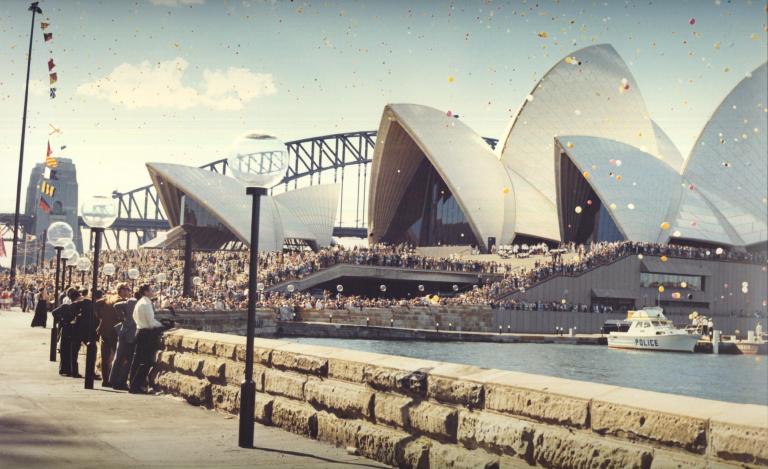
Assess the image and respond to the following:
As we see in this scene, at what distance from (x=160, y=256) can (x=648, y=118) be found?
3606 centimetres

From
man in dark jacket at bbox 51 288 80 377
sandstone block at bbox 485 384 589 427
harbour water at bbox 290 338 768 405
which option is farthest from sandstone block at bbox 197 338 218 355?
harbour water at bbox 290 338 768 405

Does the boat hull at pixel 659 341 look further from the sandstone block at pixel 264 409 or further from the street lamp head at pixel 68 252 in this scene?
the sandstone block at pixel 264 409

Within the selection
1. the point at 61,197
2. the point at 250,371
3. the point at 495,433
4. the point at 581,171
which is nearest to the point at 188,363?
the point at 250,371

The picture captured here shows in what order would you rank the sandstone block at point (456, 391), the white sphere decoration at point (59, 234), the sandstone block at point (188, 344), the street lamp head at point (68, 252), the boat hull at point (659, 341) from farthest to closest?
the boat hull at point (659, 341), the street lamp head at point (68, 252), the white sphere decoration at point (59, 234), the sandstone block at point (188, 344), the sandstone block at point (456, 391)

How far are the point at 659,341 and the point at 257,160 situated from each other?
40.8 metres

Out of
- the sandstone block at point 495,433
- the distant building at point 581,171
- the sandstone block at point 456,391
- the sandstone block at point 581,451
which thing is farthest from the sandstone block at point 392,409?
the distant building at point 581,171

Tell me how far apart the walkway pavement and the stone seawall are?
227 millimetres

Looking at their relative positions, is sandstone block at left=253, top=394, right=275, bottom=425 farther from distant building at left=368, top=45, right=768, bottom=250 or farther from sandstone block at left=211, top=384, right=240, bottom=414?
distant building at left=368, top=45, right=768, bottom=250

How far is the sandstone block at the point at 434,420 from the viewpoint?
583cm

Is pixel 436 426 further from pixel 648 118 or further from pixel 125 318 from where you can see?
pixel 648 118

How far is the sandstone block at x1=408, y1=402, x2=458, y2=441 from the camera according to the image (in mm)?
5832

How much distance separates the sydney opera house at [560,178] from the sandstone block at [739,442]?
55.1 m

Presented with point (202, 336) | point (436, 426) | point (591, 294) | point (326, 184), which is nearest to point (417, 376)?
point (436, 426)

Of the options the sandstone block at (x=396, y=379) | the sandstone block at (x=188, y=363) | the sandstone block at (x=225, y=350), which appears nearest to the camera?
the sandstone block at (x=396, y=379)
